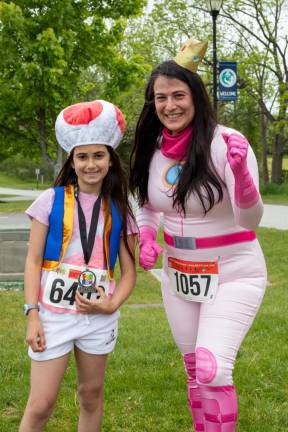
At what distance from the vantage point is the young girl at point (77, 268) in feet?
8.45

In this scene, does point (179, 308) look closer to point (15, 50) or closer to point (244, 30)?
point (15, 50)

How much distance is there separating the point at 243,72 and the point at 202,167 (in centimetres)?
3006

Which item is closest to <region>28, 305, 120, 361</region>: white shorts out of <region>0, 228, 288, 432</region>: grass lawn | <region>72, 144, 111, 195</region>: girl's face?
<region>72, 144, 111, 195</region>: girl's face

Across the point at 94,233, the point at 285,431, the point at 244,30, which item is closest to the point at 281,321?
the point at 285,431

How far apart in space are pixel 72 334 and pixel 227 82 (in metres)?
11.8

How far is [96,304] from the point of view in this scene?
2602 millimetres

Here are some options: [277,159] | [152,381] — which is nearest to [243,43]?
[277,159]

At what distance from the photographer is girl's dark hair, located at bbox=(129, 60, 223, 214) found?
269cm

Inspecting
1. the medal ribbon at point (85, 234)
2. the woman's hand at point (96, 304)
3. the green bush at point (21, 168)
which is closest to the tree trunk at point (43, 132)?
the medal ribbon at point (85, 234)

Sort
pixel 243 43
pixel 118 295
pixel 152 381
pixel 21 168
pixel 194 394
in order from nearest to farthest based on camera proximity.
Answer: pixel 118 295, pixel 194 394, pixel 152 381, pixel 243 43, pixel 21 168

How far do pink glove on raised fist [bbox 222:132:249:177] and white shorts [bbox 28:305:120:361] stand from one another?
88 cm

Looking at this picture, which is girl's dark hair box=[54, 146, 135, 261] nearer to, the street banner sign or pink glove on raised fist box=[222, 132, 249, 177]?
pink glove on raised fist box=[222, 132, 249, 177]

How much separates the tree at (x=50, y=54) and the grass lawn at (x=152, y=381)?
8.62 metres

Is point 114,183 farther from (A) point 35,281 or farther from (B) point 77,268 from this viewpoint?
(A) point 35,281
